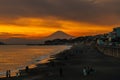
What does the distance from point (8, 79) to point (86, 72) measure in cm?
957

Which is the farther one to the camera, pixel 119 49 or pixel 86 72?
pixel 119 49

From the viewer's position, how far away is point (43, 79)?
36.5 m

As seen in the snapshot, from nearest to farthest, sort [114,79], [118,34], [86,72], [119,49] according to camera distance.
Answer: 1. [114,79]
2. [86,72]
3. [119,49]
4. [118,34]

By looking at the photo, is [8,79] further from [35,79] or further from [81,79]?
[81,79]

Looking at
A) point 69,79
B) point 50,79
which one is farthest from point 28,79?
point 69,79

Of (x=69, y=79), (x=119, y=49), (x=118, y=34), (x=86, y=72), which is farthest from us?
(x=118, y=34)

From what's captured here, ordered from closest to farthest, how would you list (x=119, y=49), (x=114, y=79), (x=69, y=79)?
(x=114, y=79) → (x=69, y=79) → (x=119, y=49)

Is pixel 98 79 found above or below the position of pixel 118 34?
below

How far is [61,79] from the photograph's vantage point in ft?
115

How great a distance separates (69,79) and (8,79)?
834 centimetres

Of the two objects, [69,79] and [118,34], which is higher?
[118,34]

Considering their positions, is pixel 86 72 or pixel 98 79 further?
pixel 86 72

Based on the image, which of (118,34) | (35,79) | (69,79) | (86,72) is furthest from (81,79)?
(118,34)

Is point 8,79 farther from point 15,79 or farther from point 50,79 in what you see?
point 50,79
